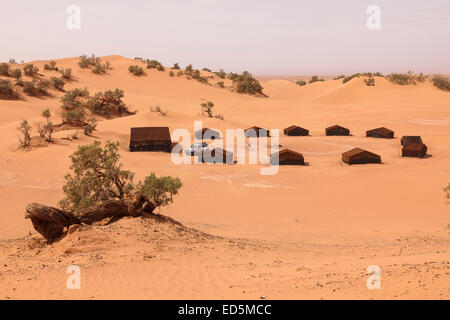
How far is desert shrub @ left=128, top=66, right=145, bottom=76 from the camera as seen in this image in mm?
88562

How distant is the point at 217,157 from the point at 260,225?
640 inches

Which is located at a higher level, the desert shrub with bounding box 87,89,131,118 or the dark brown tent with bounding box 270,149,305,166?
the desert shrub with bounding box 87,89,131,118

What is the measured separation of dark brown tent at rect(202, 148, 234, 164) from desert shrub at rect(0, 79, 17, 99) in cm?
3620

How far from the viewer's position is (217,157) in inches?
1481

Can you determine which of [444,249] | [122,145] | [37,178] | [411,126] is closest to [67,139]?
[122,145]

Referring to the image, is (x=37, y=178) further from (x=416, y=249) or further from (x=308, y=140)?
(x=308, y=140)

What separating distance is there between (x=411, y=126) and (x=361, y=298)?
186 feet

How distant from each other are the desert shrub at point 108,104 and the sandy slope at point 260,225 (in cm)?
532

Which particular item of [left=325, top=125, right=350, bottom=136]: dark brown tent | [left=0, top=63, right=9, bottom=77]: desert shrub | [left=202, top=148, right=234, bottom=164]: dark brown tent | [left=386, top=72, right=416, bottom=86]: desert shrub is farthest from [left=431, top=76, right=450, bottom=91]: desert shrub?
[left=0, top=63, right=9, bottom=77]: desert shrub

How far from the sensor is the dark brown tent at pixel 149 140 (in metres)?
41.6

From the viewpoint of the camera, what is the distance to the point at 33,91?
62688 millimetres

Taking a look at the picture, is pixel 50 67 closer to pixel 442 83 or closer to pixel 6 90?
pixel 6 90

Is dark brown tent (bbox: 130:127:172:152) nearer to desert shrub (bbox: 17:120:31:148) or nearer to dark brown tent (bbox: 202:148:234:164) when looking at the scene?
dark brown tent (bbox: 202:148:234:164)

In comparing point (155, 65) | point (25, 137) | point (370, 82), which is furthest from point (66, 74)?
point (370, 82)
